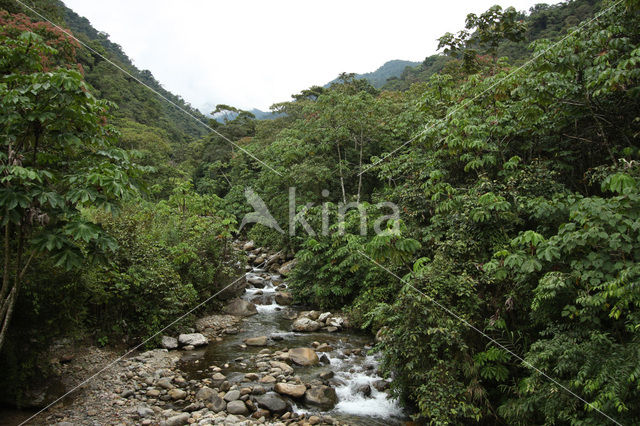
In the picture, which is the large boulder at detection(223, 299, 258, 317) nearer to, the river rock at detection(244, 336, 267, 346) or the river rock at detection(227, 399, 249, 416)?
the river rock at detection(244, 336, 267, 346)

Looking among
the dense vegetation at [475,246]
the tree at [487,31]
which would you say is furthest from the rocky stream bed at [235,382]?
the tree at [487,31]

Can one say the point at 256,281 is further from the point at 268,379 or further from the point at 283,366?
the point at 268,379

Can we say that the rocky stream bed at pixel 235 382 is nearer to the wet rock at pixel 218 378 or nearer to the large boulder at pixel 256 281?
the wet rock at pixel 218 378

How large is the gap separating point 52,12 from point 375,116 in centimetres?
1717

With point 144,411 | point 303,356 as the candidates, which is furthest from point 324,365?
point 144,411

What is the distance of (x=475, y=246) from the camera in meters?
5.61

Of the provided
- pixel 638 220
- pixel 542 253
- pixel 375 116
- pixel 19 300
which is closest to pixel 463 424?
pixel 542 253

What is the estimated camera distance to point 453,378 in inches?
183

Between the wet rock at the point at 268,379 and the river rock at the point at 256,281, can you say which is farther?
the river rock at the point at 256,281

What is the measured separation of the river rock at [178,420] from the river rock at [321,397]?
76.7 inches

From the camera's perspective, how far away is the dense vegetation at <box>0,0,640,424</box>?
3.46 metres

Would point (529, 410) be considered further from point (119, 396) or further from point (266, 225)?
point (266, 225)

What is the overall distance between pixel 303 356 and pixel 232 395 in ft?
6.58

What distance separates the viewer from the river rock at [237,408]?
5363mm
